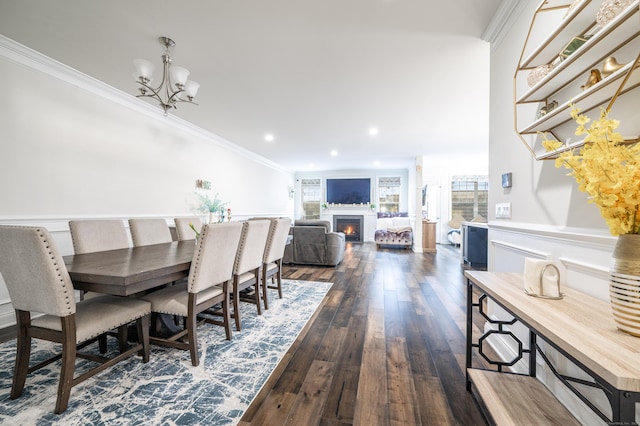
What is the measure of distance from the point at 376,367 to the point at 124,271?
1.74 m

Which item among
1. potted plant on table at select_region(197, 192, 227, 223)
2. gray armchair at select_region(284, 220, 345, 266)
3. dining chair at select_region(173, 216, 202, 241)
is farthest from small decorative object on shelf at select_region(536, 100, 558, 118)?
potted plant on table at select_region(197, 192, 227, 223)

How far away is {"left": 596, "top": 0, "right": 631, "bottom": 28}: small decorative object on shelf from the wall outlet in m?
1.17

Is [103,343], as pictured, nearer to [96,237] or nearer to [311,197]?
[96,237]

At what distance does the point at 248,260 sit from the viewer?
2340 millimetres

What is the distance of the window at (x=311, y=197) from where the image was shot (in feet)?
31.8

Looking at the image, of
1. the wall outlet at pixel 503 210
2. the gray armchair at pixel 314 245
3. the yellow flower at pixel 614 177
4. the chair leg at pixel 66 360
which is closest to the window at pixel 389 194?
the gray armchair at pixel 314 245

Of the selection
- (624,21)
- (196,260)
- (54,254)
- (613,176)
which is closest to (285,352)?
(196,260)

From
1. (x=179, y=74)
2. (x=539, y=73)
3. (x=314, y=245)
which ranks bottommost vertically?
(x=314, y=245)

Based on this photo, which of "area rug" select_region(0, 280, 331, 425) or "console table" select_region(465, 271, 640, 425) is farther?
"area rug" select_region(0, 280, 331, 425)

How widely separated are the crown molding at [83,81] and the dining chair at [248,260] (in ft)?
8.98

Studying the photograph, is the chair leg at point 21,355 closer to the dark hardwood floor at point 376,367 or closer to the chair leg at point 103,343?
the chair leg at point 103,343

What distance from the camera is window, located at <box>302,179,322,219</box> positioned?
9.69m

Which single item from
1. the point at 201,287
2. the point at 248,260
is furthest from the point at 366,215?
the point at 201,287

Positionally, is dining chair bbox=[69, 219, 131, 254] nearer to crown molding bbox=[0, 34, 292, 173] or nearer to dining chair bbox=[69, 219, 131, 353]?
dining chair bbox=[69, 219, 131, 353]
